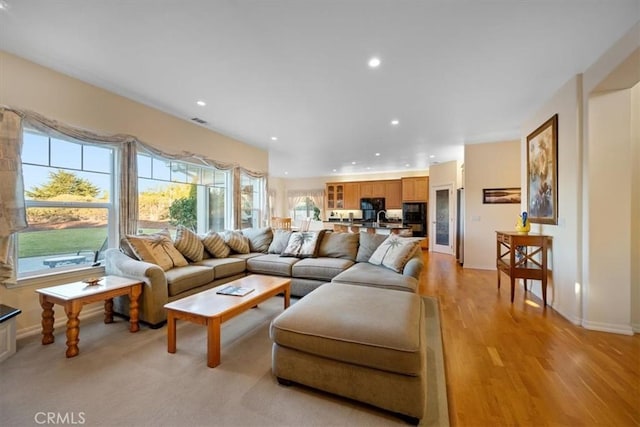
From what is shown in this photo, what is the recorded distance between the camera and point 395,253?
3.29 metres

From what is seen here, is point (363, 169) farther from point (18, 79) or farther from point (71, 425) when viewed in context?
point (71, 425)

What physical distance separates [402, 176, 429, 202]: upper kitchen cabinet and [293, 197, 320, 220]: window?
11.5 ft

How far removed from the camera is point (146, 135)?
12.0 ft

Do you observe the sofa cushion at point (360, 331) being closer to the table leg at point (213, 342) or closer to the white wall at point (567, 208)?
the table leg at point (213, 342)

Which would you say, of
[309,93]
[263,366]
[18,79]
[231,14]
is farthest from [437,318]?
[18,79]

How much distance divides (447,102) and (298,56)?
2127mm

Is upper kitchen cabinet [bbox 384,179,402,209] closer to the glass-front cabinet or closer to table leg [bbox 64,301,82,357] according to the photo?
the glass-front cabinet

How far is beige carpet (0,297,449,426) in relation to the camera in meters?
1.49

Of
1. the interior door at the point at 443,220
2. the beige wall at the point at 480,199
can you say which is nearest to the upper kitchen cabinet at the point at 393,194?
the interior door at the point at 443,220

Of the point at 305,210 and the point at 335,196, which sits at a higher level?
the point at 335,196

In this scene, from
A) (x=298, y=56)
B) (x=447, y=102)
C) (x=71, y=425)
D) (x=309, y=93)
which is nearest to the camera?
(x=71, y=425)

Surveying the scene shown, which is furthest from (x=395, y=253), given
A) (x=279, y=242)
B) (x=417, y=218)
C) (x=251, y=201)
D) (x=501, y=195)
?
(x=417, y=218)

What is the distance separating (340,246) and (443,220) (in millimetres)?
4975

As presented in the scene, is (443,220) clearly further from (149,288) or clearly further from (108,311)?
(108,311)
